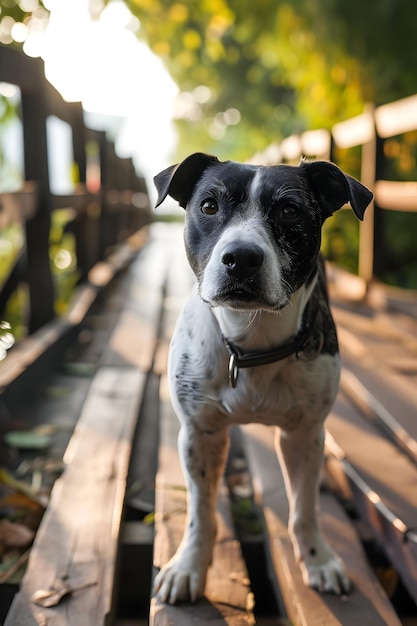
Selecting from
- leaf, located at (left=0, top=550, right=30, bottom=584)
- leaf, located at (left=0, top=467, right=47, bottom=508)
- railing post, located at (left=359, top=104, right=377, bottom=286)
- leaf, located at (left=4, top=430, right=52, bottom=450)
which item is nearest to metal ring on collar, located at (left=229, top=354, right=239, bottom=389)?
leaf, located at (left=0, top=550, right=30, bottom=584)

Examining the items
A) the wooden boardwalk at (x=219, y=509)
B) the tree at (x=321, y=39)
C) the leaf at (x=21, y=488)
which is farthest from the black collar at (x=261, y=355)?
the tree at (x=321, y=39)

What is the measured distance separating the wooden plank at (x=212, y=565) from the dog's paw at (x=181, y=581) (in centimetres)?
2

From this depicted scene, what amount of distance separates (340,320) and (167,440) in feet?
7.77

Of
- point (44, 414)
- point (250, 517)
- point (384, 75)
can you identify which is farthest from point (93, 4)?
point (250, 517)

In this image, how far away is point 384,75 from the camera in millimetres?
7820

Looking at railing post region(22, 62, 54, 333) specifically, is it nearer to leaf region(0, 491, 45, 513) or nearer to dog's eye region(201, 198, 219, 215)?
leaf region(0, 491, 45, 513)

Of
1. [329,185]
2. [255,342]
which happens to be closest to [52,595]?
[255,342]

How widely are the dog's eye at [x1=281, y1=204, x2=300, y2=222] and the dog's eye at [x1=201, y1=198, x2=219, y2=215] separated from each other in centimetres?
18

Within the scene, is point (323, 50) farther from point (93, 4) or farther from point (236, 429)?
point (236, 429)

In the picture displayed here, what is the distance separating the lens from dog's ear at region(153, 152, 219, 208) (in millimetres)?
2033

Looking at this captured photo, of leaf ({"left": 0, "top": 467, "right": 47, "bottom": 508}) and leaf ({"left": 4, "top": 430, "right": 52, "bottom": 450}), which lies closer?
leaf ({"left": 0, "top": 467, "right": 47, "bottom": 508})

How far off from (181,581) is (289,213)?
1.03 metres

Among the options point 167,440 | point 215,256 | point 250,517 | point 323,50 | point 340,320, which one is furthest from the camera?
point 323,50

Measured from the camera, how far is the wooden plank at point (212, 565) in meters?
1.93
